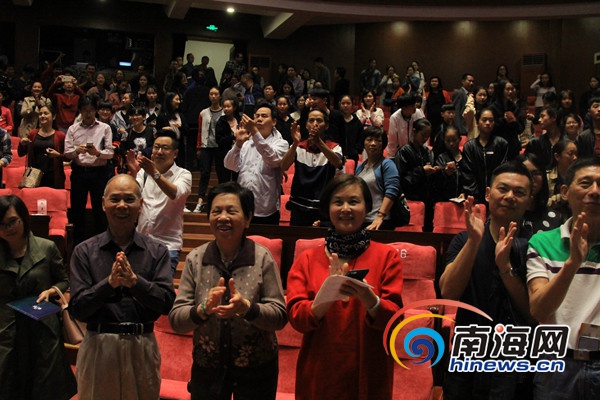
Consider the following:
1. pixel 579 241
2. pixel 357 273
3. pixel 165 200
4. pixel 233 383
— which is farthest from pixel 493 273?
pixel 165 200

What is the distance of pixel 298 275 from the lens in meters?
2.16

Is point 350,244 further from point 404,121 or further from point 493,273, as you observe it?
point 404,121

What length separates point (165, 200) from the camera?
11.3 feet

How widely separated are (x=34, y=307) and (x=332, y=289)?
4.16ft

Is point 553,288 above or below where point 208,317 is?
above

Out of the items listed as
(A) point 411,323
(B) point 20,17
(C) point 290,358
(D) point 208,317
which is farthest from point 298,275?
(B) point 20,17

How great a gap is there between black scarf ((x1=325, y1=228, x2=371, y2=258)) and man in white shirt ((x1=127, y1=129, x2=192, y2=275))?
1.43 meters

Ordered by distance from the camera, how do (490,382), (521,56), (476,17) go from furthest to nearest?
(521,56) < (476,17) < (490,382)

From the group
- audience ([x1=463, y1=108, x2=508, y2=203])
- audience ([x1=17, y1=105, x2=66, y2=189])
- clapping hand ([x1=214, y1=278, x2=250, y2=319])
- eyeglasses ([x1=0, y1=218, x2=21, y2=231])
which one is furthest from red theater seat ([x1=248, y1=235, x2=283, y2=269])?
audience ([x1=17, y1=105, x2=66, y2=189])

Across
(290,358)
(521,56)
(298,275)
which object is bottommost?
(290,358)

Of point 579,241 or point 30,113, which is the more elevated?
point 30,113

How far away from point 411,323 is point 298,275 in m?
0.90

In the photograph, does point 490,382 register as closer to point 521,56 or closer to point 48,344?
point 48,344

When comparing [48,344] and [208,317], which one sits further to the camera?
[48,344]
